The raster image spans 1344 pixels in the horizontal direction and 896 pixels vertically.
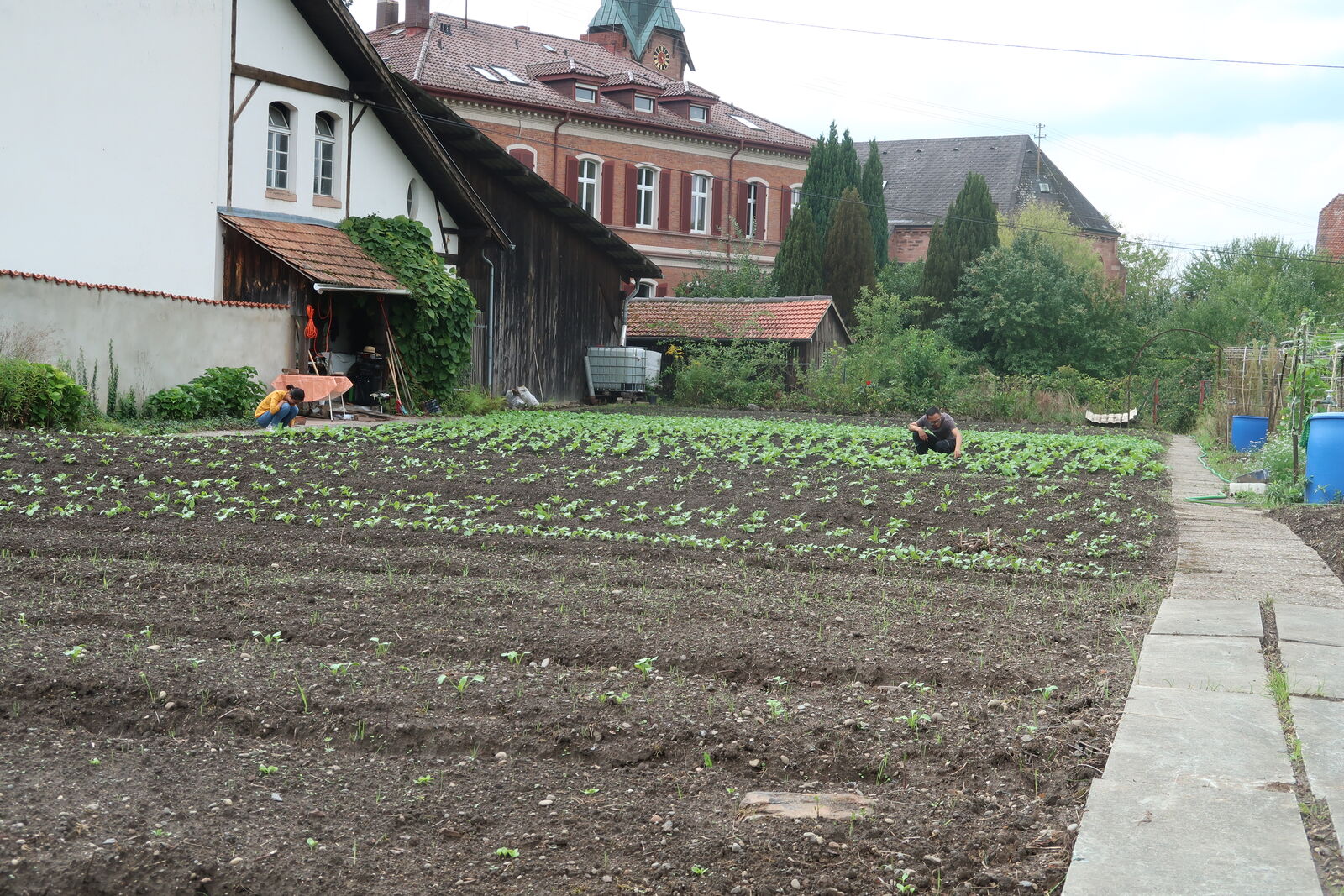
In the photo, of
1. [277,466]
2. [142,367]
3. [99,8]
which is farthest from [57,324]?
[277,466]

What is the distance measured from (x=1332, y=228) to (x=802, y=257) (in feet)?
96.8

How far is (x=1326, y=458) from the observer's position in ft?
42.1

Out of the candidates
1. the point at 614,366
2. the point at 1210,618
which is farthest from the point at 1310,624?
the point at 614,366

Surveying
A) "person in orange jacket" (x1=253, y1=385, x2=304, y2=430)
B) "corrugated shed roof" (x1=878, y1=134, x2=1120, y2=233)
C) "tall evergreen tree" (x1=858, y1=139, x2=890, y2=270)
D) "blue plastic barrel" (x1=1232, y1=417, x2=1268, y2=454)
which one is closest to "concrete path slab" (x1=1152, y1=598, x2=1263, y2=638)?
"person in orange jacket" (x1=253, y1=385, x2=304, y2=430)

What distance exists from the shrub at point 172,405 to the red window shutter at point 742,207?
99.4ft

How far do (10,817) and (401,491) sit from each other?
778 cm

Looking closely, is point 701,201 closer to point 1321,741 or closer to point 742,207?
point 742,207

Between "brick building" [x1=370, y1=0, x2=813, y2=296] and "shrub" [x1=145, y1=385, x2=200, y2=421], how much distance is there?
68.4 ft

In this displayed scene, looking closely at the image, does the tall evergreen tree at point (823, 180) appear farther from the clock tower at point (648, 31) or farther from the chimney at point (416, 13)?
the chimney at point (416, 13)

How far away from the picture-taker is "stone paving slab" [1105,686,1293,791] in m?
3.96

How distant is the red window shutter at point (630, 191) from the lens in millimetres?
42781

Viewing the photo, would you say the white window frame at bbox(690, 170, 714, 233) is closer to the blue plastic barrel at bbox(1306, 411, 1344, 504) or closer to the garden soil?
the blue plastic barrel at bbox(1306, 411, 1344, 504)

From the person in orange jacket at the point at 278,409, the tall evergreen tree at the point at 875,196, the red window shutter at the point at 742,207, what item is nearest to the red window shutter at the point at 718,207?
the red window shutter at the point at 742,207

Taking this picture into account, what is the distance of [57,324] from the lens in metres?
17.1
